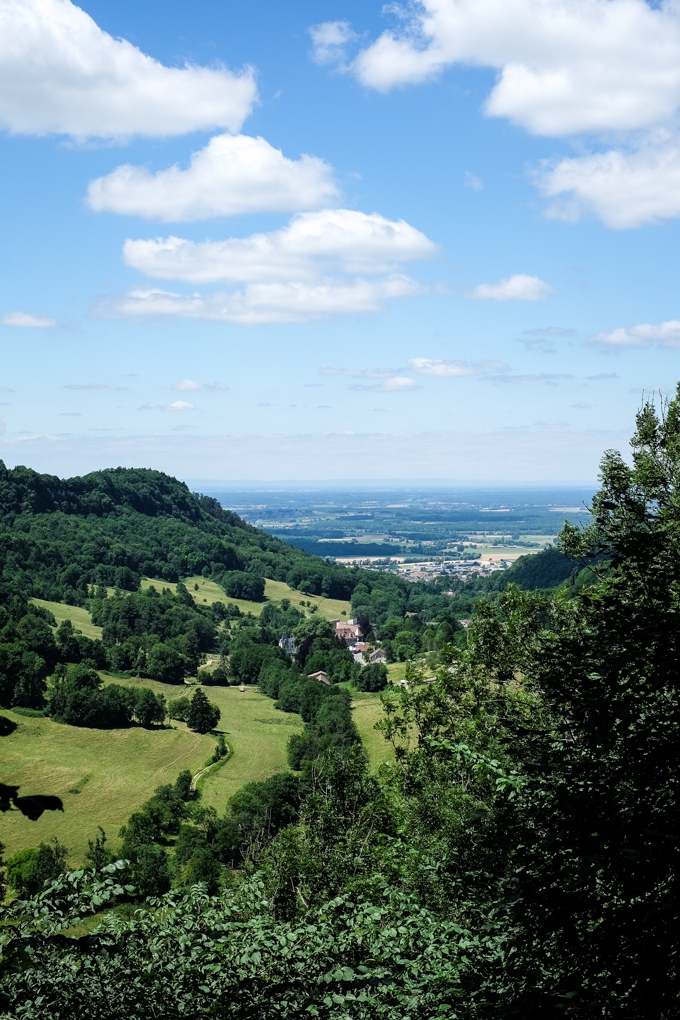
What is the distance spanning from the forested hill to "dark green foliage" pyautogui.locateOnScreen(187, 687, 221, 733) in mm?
43922

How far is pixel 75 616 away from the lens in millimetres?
113812

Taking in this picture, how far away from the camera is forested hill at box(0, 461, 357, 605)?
13250 cm

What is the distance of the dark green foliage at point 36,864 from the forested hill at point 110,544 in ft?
238

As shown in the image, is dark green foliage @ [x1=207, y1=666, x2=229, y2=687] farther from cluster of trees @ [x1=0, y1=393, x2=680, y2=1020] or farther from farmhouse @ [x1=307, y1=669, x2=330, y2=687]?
cluster of trees @ [x1=0, y1=393, x2=680, y2=1020]

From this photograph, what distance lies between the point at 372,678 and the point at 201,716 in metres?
23.9

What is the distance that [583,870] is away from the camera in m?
7.08

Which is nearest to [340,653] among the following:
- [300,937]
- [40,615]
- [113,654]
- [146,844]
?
[113,654]

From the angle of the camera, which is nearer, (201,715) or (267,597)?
(201,715)

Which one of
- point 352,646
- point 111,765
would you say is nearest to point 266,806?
point 111,765

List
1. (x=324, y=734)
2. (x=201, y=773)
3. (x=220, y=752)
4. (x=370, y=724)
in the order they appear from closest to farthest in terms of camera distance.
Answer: (x=201, y=773) → (x=324, y=734) → (x=220, y=752) → (x=370, y=724)

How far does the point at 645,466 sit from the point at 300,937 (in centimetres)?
1357

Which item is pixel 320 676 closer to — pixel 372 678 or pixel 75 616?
pixel 372 678

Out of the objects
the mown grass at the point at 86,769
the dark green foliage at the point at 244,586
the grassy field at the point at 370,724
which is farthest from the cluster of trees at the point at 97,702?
the dark green foliage at the point at 244,586

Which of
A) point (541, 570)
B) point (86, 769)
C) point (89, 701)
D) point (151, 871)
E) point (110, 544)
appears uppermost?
point (110, 544)
